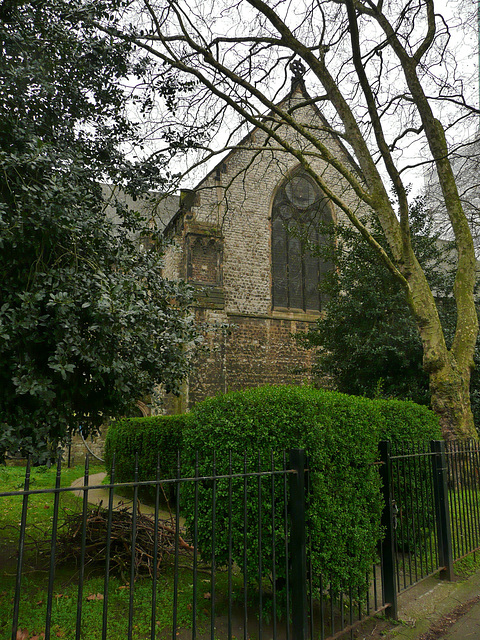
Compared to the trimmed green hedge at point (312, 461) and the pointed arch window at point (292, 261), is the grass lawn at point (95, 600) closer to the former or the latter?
the trimmed green hedge at point (312, 461)

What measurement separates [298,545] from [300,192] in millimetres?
16656

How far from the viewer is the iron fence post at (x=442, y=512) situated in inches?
189

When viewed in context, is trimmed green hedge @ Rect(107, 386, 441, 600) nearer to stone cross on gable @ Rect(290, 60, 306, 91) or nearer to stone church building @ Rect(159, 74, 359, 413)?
stone cross on gable @ Rect(290, 60, 306, 91)

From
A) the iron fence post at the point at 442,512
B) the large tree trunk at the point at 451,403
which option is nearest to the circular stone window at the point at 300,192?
the large tree trunk at the point at 451,403

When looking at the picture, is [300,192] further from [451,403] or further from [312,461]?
[312,461]

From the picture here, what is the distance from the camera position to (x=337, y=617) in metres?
3.70

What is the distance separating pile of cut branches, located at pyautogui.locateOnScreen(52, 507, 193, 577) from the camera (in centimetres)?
469

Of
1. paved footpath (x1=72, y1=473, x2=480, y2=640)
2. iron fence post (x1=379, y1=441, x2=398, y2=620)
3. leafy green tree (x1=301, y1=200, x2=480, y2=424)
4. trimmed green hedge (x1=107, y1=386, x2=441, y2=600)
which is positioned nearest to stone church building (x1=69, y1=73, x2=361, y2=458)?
leafy green tree (x1=301, y1=200, x2=480, y2=424)

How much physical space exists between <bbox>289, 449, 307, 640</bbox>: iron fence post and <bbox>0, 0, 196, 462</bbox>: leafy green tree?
5.11 ft

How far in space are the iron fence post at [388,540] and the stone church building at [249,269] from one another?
1013 cm

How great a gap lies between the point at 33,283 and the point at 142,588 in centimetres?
293

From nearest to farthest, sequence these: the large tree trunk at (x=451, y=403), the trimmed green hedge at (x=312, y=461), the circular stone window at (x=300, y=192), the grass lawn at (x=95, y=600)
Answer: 1. the trimmed green hedge at (x=312, y=461)
2. the grass lawn at (x=95, y=600)
3. the large tree trunk at (x=451, y=403)
4. the circular stone window at (x=300, y=192)

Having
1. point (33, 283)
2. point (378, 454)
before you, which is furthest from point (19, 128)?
point (378, 454)

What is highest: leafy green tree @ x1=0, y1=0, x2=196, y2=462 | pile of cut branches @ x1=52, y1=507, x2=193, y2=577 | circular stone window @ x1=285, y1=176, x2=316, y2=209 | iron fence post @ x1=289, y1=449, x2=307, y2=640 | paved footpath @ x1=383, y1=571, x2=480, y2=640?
circular stone window @ x1=285, y1=176, x2=316, y2=209
